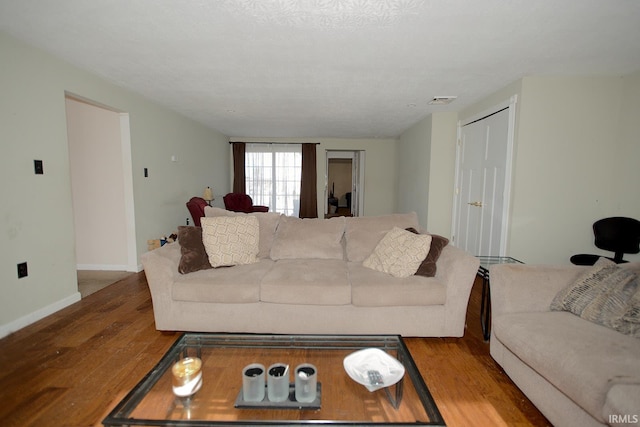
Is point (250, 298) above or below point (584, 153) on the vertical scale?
below

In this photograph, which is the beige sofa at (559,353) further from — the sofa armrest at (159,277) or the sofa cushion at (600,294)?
the sofa armrest at (159,277)

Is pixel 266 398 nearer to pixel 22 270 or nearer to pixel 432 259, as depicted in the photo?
pixel 432 259

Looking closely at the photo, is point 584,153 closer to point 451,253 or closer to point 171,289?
point 451,253

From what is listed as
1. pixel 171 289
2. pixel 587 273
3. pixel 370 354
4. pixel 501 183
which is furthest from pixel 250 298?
pixel 501 183

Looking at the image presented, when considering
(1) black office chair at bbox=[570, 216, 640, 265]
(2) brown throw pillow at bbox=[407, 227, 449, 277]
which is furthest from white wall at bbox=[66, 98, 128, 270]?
(1) black office chair at bbox=[570, 216, 640, 265]

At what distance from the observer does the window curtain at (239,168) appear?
24.9ft

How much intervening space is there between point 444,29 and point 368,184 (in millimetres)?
5794

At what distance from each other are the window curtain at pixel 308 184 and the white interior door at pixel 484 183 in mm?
3802

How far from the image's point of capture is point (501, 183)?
11.4ft

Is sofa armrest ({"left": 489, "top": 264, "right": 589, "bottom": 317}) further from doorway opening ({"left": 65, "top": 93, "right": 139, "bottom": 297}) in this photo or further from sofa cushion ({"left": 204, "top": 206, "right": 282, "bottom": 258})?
doorway opening ({"left": 65, "top": 93, "right": 139, "bottom": 297})

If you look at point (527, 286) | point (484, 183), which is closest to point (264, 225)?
point (527, 286)

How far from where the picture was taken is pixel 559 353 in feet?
4.38

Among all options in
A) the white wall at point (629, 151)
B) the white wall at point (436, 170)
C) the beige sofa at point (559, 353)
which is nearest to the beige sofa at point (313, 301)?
the beige sofa at point (559, 353)

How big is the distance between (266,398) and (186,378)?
0.35 meters
